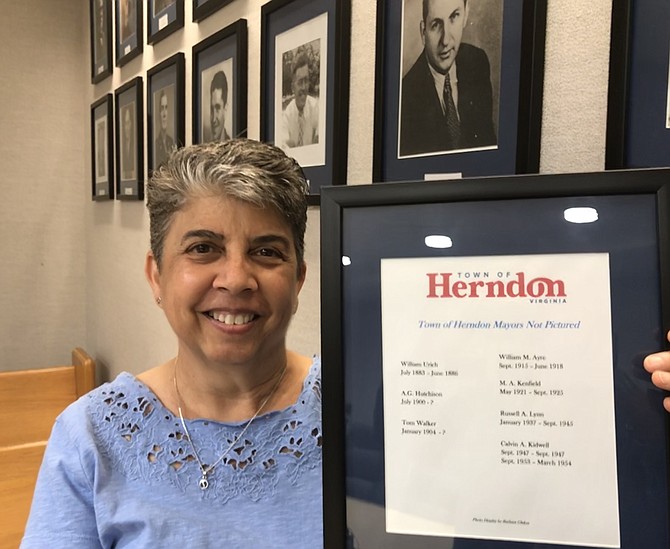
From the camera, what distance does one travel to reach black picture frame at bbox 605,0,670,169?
75 centimetres

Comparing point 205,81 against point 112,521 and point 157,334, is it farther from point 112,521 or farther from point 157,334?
point 112,521

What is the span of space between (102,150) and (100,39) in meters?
0.47

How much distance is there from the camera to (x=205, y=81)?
1689 millimetres

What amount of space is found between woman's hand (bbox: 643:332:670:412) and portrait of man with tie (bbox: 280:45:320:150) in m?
Result: 0.84

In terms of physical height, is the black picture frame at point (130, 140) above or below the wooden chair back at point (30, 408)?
above

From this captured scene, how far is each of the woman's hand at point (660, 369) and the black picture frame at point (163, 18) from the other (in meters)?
1.65

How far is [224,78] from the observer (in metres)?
1.59

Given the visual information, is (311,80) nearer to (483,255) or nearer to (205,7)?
(205,7)

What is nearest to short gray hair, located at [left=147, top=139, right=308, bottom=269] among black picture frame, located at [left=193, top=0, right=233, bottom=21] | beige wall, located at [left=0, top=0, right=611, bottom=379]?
black picture frame, located at [left=193, top=0, right=233, bottom=21]

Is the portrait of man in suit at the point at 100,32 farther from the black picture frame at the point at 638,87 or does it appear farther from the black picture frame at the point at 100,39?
the black picture frame at the point at 638,87

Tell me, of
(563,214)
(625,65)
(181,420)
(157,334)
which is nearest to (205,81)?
(157,334)

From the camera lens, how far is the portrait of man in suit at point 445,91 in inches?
37.1

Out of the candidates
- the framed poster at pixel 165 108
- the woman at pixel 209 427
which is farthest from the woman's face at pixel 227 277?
the framed poster at pixel 165 108

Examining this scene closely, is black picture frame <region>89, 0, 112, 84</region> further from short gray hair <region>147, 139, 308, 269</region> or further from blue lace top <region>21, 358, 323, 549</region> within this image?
blue lace top <region>21, 358, 323, 549</region>
